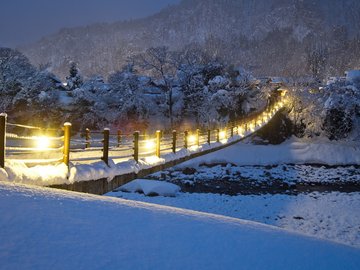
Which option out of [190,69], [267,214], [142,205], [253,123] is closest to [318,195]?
[267,214]

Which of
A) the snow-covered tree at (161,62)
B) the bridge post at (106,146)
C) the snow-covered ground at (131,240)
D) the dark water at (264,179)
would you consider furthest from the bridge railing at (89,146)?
the snow-covered tree at (161,62)

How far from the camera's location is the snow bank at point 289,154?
32.1 m

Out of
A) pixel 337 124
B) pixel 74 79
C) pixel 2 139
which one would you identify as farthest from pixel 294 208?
pixel 74 79

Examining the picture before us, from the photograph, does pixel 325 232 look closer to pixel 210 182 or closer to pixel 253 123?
pixel 210 182

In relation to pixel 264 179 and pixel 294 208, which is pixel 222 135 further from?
pixel 294 208

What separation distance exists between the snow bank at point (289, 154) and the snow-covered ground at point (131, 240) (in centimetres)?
2555

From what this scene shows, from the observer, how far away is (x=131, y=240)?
3.77 meters

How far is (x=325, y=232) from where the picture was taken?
14805 millimetres

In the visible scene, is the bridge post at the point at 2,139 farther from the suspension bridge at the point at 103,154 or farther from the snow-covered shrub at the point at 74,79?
the snow-covered shrub at the point at 74,79

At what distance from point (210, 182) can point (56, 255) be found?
74.0ft

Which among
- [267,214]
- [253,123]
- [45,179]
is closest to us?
[45,179]

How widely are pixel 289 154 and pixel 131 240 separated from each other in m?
32.2

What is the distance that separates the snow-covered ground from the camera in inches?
127

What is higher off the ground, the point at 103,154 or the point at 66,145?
the point at 66,145
